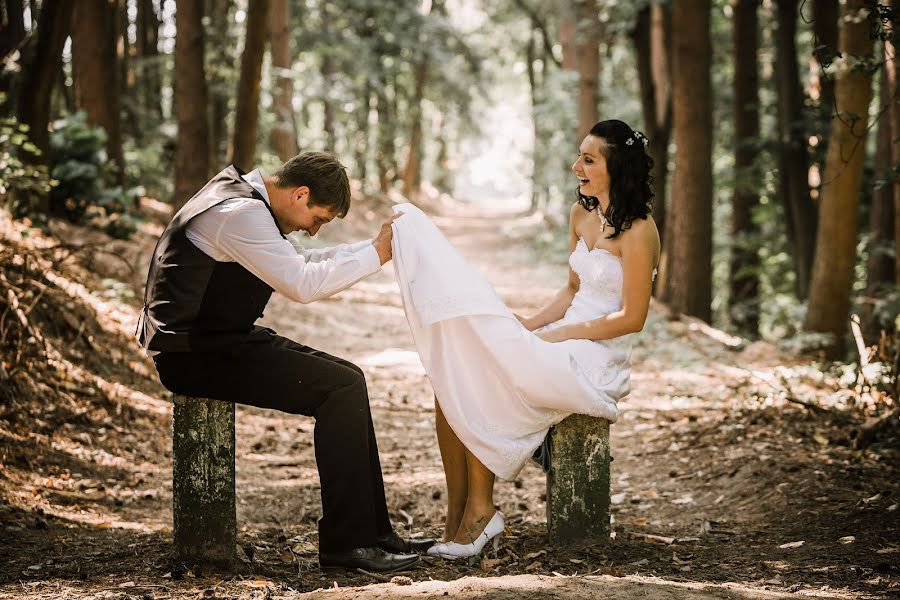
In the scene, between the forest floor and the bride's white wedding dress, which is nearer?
the forest floor

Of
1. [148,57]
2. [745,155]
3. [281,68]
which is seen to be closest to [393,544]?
[745,155]

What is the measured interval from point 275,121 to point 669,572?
57.1 feet

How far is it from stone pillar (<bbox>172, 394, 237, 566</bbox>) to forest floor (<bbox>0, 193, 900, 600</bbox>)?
0.13 metres

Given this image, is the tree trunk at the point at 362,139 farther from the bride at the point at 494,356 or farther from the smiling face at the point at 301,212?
the smiling face at the point at 301,212

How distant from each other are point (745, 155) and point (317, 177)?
12.3 m

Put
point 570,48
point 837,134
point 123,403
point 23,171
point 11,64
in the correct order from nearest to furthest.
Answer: point 123,403 < point 23,171 < point 837,134 < point 11,64 < point 570,48

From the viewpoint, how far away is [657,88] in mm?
15602

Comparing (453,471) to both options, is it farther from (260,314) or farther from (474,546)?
(260,314)

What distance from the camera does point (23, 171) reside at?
27.2 ft

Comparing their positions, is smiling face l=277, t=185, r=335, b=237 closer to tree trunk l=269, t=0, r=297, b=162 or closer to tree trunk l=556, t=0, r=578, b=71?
tree trunk l=269, t=0, r=297, b=162

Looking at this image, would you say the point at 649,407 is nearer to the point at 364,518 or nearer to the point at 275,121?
the point at 364,518

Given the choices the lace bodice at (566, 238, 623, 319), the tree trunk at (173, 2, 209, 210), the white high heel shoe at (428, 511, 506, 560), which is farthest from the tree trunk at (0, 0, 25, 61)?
the white high heel shoe at (428, 511, 506, 560)

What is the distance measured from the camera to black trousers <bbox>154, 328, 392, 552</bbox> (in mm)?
4238

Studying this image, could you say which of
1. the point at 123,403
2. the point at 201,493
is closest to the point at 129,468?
the point at 123,403
